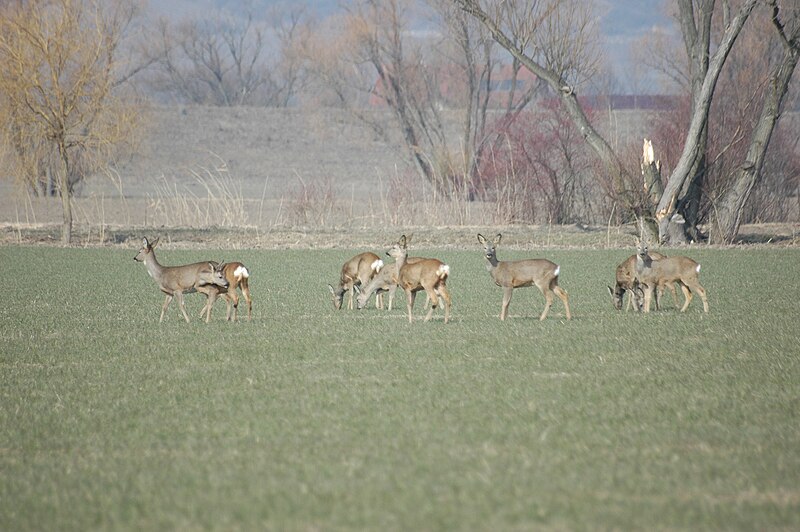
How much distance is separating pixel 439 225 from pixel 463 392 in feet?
82.2

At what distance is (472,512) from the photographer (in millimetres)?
5625

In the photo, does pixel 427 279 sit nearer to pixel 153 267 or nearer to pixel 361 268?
Answer: pixel 361 268

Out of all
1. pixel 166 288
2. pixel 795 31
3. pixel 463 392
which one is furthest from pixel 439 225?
pixel 463 392

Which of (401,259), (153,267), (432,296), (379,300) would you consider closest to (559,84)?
(379,300)

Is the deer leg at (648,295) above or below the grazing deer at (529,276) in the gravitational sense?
below

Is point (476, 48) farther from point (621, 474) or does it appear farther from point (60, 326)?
point (621, 474)

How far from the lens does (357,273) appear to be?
15.3m

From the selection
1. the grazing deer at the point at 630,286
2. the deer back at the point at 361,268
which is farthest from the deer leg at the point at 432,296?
the grazing deer at the point at 630,286

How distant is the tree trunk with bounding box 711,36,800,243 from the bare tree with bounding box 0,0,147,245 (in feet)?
56.5

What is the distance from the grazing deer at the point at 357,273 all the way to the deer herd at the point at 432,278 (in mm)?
15

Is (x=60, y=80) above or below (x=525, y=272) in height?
above

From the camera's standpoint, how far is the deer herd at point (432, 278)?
1332cm

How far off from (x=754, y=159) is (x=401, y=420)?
24.4 metres

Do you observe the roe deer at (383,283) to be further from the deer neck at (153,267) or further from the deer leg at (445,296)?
the deer neck at (153,267)
